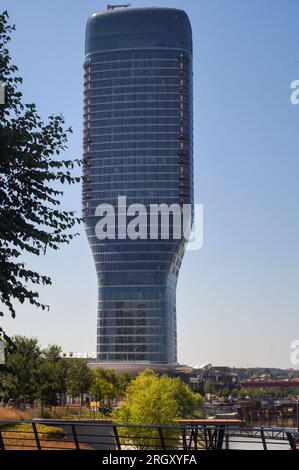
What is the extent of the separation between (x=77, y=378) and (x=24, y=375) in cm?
3454

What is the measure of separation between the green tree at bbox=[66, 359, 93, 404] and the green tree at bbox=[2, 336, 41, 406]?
72.4ft

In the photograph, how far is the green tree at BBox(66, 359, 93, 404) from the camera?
127938 millimetres

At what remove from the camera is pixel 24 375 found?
96.3 meters

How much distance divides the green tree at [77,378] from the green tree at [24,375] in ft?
72.4

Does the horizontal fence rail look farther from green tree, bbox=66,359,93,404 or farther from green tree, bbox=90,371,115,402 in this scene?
green tree, bbox=90,371,115,402

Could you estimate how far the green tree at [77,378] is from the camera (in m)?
128

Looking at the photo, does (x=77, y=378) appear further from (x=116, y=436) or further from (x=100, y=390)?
(x=116, y=436)

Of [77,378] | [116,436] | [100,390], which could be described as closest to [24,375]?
[77,378]

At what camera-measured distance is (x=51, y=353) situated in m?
119
